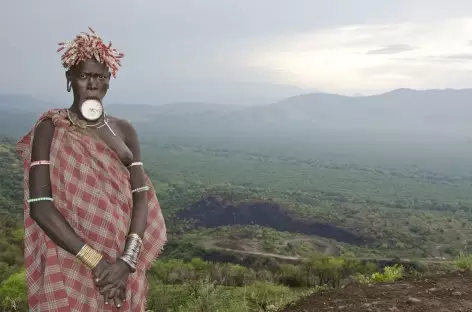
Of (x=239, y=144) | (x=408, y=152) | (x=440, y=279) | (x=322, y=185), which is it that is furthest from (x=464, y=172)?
(x=440, y=279)

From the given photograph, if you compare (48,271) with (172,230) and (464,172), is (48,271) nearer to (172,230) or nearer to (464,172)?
(172,230)

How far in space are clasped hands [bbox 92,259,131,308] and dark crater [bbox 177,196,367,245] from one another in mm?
49815

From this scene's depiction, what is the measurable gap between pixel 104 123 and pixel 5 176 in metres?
52.4

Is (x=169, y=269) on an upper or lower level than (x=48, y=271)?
lower

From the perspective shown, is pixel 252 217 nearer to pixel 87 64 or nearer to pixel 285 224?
pixel 285 224

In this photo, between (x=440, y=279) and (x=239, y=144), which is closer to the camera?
(x=440, y=279)

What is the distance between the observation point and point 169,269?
21891 mm

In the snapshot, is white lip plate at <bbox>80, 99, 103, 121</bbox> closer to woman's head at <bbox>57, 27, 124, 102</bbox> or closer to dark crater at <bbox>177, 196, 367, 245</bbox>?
woman's head at <bbox>57, 27, 124, 102</bbox>

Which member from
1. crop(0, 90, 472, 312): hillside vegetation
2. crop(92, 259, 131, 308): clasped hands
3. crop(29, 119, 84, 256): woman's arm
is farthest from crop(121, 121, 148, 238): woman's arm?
crop(0, 90, 472, 312): hillside vegetation

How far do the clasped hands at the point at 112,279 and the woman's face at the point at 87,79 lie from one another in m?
0.93

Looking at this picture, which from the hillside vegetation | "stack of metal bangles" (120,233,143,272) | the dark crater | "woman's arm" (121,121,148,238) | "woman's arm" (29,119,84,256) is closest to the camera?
"woman's arm" (29,119,84,256)

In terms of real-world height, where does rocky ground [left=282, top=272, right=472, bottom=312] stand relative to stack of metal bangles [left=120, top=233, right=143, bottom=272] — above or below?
below

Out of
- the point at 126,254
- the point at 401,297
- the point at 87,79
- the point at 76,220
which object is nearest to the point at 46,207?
the point at 76,220

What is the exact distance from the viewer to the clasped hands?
7.64ft
